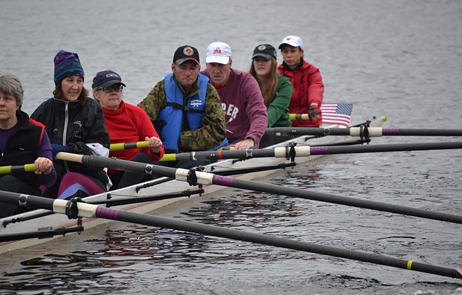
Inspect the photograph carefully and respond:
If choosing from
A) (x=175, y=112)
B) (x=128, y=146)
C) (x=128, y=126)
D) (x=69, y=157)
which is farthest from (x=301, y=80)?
(x=69, y=157)

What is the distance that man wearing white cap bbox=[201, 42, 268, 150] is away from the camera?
883cm

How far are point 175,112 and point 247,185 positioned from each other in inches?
92.4

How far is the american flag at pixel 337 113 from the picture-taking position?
12.8m

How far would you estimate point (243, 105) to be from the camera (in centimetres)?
939

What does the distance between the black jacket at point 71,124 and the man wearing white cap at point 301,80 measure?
15.6 feet

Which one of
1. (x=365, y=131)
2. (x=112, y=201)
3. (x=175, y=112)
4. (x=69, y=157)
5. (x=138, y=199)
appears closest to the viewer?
(x=69, y=157)

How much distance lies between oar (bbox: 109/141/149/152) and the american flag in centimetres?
611

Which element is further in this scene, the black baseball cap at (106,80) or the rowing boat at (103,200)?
the black baseball cap at (106,80)

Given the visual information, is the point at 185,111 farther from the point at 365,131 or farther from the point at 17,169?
the point at 17,169

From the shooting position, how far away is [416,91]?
20.8 metres

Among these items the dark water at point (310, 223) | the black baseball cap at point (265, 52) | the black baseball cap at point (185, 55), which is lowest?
the dark water at point (310, 223)

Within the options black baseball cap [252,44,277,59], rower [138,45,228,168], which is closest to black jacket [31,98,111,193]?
rower [138,45,228,168]

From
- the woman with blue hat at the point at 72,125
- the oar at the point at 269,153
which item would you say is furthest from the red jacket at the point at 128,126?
the woman with blue hat at the point at 72,125

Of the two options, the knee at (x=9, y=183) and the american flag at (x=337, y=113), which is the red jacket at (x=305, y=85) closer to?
the american flag at (x=337, y=113)
